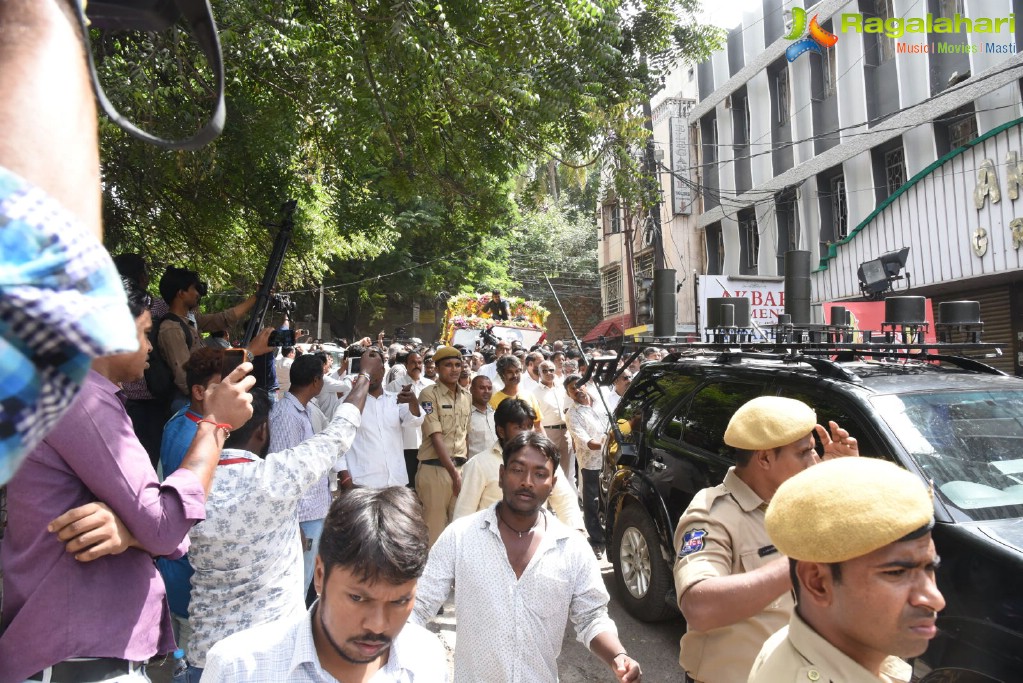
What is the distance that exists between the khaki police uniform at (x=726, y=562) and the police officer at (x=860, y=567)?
716 mm

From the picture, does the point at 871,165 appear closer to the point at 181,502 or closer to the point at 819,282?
the point at 819,282

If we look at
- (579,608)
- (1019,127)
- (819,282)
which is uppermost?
(1019,127)

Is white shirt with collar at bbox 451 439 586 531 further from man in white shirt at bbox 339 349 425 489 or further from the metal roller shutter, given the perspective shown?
the metal roller shutter

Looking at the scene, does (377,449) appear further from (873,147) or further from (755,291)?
(873,147)

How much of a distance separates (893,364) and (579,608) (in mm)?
2713

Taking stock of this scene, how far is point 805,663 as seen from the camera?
1603 millimetres

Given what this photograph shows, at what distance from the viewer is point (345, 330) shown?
1198 inches

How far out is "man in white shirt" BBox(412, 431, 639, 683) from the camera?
2619 mm

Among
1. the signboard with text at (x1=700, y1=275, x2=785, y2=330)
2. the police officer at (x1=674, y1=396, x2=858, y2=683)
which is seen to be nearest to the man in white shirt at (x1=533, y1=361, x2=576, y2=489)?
the signboard with text at (x1=700, y1=275, x2=785, y2=330)

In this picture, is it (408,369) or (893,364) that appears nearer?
(893,364)

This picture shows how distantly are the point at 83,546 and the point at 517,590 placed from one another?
4.75 ft

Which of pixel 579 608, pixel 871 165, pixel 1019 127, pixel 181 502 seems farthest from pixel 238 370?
pixel 871 165

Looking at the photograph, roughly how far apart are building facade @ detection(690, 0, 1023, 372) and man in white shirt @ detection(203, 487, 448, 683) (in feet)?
36.3

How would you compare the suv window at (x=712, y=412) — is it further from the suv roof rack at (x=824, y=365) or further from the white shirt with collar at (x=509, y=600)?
the white shirt with collar at (x=509, y=600)
